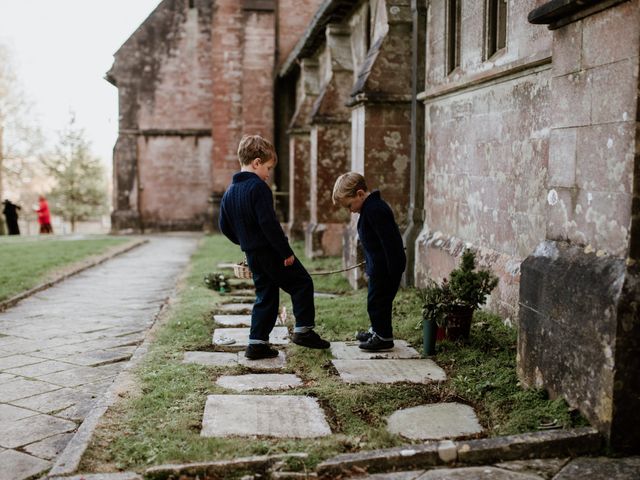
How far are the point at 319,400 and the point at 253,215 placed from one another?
1616mm

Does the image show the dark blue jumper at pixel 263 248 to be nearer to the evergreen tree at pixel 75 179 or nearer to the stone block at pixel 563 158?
the stone block at pixel 563 158

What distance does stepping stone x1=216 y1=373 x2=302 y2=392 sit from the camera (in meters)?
4.89

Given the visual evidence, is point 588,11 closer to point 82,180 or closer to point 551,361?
point 551,361

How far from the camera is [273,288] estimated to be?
569 centimetres

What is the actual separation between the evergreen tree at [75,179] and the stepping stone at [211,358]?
91.1 ft

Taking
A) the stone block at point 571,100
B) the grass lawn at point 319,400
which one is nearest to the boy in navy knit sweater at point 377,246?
the grass lawn at point 319,400

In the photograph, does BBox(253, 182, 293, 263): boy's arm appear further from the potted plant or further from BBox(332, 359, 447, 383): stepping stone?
the potted plant

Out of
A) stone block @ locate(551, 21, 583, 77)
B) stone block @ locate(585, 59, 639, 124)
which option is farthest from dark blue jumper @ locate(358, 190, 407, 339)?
stone block @ locate(585, 59, 639, 124)

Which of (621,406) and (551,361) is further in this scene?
(551,361)

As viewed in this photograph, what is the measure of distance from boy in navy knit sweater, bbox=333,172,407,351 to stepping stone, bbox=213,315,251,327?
180 centimetres

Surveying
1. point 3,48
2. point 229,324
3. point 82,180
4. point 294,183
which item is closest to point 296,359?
point 229,324

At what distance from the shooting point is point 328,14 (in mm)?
13344

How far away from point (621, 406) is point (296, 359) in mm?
2747

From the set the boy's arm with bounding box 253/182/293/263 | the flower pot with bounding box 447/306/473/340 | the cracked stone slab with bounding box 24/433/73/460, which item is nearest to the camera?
the cracked stone slab with bounding box 24/433/73/460
